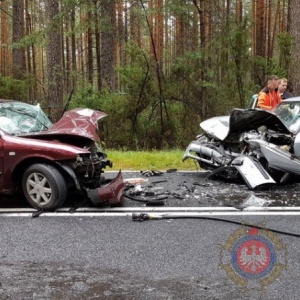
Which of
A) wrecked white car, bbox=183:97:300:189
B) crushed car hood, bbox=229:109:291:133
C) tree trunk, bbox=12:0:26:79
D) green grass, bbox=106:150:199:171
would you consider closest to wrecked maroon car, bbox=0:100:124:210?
wrecked white car, bbox=183:97:300:189

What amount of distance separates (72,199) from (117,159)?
3421mm

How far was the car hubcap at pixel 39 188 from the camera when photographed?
5.90 meters

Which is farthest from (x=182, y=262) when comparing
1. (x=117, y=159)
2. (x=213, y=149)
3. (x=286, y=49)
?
(x=286, y=49)

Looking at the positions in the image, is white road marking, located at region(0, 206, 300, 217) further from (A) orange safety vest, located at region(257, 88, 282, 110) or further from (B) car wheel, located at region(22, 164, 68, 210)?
(A) orange safety vest, located at region(257, 88, 282, 110)

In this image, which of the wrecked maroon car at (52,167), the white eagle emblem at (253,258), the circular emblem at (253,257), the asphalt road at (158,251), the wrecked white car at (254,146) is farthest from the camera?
the wrecked white car at (254,146)

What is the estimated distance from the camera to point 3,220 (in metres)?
5.62

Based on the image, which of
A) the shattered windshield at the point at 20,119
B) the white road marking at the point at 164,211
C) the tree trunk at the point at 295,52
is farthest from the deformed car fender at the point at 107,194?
the tree trunk at the point at 295,52

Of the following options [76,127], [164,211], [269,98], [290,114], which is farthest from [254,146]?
[76,127]

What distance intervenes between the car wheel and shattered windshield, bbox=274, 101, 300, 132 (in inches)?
161

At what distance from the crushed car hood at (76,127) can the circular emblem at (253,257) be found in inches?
103

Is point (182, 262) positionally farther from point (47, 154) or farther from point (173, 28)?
point (173, 28)

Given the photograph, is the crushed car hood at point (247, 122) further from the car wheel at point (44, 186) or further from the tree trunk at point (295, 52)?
the tree trunk at point (295, 52)

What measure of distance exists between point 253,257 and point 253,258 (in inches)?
1.0

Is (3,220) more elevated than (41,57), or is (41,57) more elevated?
(41,57)
